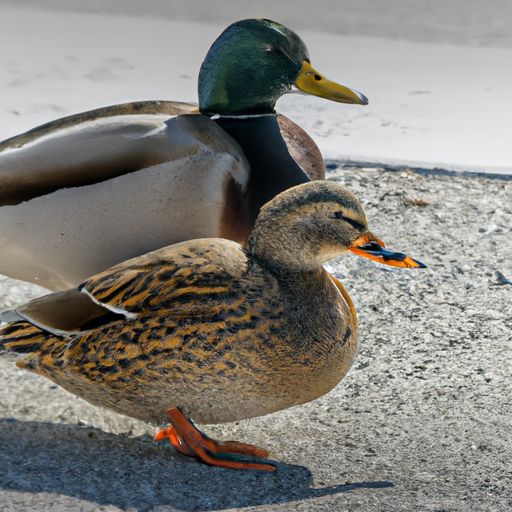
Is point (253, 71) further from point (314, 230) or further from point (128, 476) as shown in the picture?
point (128, 476)

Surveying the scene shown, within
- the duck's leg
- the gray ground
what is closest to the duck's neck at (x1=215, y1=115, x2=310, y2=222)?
the gray ground

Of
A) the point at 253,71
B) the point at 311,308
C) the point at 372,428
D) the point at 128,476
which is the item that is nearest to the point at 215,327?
the point at 311,308

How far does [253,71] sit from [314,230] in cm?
110

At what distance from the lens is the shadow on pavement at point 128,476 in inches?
105

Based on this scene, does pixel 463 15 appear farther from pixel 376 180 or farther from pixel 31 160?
pixel 31 160

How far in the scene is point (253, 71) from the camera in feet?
12.7

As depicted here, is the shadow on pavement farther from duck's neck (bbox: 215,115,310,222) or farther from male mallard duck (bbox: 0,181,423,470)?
duck's neck (bbox: 215,115,310,222)

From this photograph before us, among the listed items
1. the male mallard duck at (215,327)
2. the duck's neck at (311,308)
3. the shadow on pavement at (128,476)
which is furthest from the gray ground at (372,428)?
the duck's neck at (311,308)

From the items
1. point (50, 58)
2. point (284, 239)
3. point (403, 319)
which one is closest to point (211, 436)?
point (284, 239)

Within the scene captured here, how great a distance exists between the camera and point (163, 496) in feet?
8.79

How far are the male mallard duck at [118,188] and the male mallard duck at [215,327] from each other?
1.59 ft

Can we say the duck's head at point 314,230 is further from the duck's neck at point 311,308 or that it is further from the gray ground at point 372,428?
the gray ground at point 372,428

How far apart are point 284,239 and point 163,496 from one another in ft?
2.31

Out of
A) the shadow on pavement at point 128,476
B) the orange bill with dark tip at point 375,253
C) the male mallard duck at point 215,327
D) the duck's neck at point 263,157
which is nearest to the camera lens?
the shadow on pavement at point 128,476
